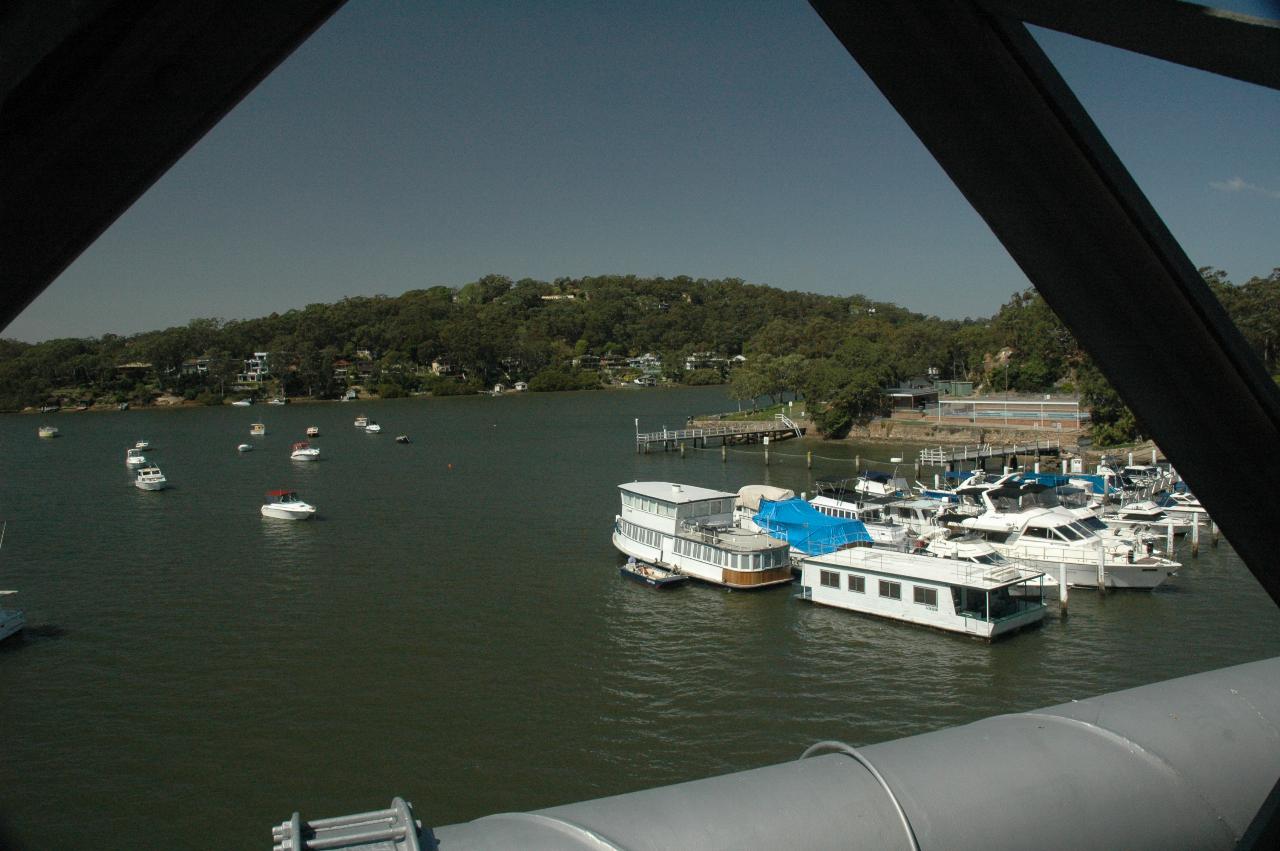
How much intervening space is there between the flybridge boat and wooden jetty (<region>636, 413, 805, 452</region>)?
14452 millimetres

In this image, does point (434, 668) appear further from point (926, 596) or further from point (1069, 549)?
point (1069, 549)

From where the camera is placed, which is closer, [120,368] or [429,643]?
[429,643]

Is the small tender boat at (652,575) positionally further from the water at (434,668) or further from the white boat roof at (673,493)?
the white boat roof at (673,493)

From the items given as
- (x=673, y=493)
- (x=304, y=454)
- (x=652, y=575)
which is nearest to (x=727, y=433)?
(x=304, y=454)

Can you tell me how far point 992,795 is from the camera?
3.65 ft

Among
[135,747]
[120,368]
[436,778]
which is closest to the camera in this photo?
[436,778]

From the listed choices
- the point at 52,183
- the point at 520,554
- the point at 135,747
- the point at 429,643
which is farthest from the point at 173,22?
the point at 520,554

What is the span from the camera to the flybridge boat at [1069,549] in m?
10.1

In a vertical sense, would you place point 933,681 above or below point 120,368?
below

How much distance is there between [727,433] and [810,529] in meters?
15.8

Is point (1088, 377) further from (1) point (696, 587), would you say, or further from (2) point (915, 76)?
(2) point (915, 76)

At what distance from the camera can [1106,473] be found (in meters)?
16.0

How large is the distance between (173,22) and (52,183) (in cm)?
11

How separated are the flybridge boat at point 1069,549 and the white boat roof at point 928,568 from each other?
1099mm
